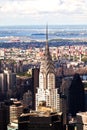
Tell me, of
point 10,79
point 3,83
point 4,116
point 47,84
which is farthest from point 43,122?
point 10,79

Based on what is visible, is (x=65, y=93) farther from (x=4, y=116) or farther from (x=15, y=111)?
(x=4, y=116)

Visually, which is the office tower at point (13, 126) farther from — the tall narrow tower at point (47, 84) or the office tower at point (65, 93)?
the tall narrow tower at point (47, 84)

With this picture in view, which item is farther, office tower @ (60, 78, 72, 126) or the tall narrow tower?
the tall narrow tower

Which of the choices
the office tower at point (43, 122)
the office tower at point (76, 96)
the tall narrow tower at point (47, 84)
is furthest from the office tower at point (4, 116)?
the office tower at point (76, 96)

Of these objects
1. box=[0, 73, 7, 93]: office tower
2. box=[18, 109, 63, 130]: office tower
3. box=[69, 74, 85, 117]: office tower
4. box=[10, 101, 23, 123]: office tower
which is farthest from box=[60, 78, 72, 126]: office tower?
box=[18, 109, 63, 130]: office tower

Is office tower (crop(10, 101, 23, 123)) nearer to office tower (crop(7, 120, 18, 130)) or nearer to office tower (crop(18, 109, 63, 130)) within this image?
office tower (crop(7, 120, 18, 130))

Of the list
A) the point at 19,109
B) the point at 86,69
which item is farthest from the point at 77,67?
the point at 19,109

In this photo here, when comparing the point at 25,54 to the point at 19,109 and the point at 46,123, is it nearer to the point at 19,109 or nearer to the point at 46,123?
the point at 19,109

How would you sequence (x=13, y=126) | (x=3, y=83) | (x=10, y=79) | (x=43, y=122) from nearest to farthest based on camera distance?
(x=43, y=122), (x=13, y=126), (x=3, y=83), (x=10, y=79)
